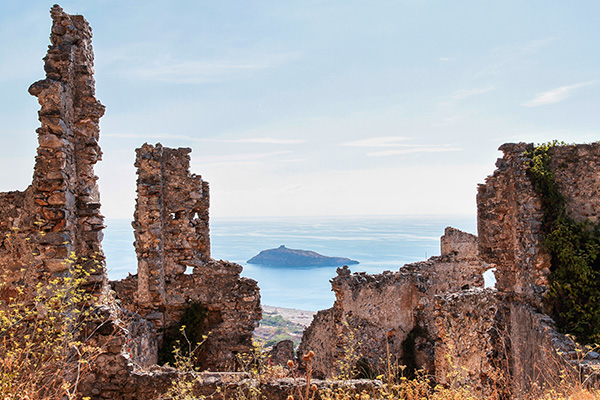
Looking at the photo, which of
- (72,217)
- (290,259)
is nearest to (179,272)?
(72,217)

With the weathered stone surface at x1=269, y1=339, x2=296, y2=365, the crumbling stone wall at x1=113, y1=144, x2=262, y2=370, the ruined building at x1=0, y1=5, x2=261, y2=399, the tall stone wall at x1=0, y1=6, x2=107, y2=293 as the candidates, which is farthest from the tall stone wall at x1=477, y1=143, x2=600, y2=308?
the tall stone wall at x1=0, y1=6, x2=107, y2=293

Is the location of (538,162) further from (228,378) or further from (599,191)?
(228,378)

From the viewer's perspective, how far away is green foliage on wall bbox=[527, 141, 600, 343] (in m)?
7.42

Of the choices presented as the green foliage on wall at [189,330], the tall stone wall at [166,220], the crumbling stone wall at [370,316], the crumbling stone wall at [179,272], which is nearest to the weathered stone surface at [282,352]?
the crumbling stone wall at [370,316]

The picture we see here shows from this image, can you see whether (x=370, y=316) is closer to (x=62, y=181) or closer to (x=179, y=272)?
(x=179, y=272)

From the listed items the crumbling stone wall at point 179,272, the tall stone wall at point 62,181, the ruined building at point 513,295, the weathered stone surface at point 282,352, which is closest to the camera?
the tall stone wall at point 62,181

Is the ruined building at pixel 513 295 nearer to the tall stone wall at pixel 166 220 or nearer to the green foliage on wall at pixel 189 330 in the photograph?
the green foliage on wall at pixel 189 330

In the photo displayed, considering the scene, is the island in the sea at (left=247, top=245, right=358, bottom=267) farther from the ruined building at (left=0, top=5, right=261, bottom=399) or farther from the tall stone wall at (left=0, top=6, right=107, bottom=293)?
the tall stone wall at (left=0, top=6, right=107, bottom=293)

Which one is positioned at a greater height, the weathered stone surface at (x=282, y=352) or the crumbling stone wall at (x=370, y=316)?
the crumbling stone wall at (x=370, y=316)

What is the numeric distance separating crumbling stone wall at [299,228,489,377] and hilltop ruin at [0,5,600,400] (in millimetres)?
39

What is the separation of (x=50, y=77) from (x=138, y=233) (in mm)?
4834

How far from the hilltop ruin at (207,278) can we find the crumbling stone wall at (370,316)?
4cm

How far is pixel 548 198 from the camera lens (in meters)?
8.30

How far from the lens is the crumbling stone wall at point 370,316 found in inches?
492
